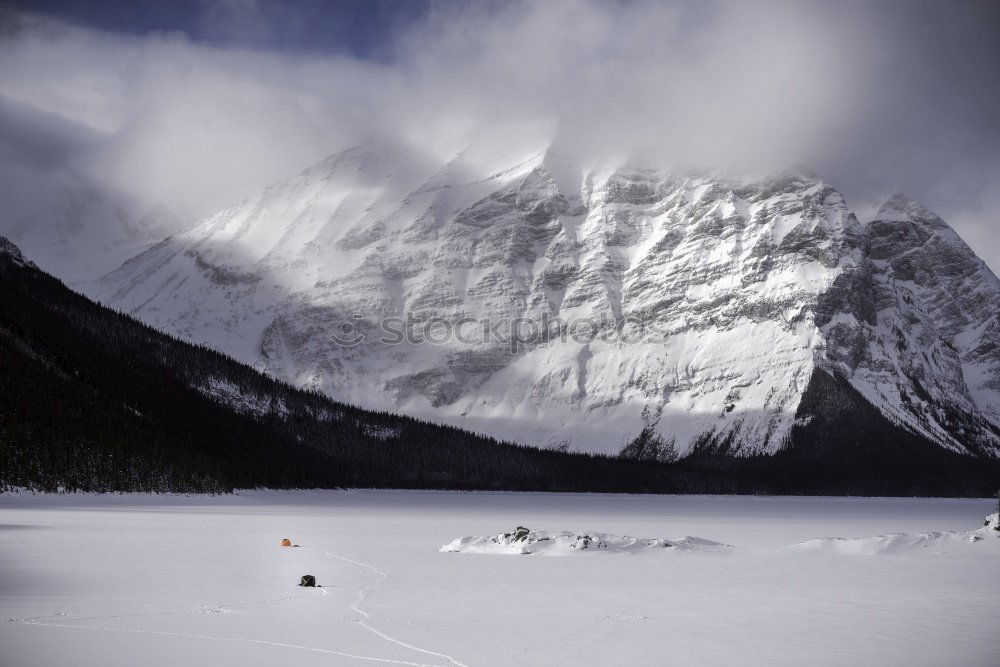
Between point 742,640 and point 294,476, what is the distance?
174303 millimetres

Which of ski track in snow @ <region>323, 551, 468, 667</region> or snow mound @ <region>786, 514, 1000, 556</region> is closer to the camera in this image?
ski track in snow @ <region>323, 551, 468, 667</region>

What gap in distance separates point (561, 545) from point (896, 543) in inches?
658

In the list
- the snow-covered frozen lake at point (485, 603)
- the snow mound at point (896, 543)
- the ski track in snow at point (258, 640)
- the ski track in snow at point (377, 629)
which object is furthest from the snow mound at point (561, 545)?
the ski track in snow at point (258, 640)

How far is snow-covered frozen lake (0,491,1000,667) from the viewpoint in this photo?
26438 mm

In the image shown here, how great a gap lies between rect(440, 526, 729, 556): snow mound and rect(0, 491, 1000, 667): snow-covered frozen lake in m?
1.14

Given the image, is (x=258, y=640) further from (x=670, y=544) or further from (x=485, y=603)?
(x=670, y=544)

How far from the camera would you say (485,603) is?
117ft

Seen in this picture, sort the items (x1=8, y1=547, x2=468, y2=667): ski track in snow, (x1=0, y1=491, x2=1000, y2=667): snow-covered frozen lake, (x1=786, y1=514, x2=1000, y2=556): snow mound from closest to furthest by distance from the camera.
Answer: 1. (x1=8, y1=547, x2=468, y2=667): ski track in snow
2. (x1=0, y1=491, x2=1000, y2=667): snow-covered frozen lake
3. (x1=786, y1=514, x2=1000, y2=556): snow mound

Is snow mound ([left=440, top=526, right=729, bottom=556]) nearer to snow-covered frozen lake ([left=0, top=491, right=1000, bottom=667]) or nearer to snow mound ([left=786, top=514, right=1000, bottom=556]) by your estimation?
snow-covered frozen lake ([left=0, top=491, right=1000, bottom=667])

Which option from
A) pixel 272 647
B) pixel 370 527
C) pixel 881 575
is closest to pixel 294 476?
pixel 370 527

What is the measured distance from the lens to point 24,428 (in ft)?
422

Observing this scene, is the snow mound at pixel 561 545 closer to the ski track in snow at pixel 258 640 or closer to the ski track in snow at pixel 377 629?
the ski track in snow at pixel 377 629

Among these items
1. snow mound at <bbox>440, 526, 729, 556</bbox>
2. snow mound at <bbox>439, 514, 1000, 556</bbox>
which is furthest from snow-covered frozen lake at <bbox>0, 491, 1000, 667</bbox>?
snow mound at <bbox>440, 526, 729, 556</bbox>

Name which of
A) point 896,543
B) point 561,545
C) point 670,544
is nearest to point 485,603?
point 561,545
